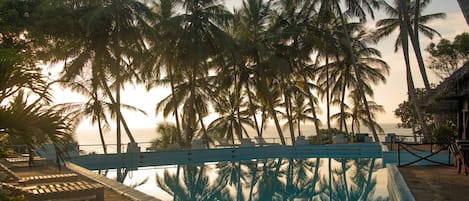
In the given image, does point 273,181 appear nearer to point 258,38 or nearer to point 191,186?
point 191,186

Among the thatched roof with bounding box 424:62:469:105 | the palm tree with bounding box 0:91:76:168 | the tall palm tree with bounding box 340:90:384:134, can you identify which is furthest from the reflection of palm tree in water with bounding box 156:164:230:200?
the tall palm tree with bounding box 340:90:384:134

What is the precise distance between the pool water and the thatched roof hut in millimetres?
2594

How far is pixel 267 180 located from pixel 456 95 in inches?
236

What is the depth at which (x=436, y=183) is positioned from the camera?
8.17 meters

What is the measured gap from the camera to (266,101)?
24.0 meters

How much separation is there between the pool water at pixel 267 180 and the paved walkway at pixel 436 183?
3.34ft

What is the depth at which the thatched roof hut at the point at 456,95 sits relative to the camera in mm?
8952

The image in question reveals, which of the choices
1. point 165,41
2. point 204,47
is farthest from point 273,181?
point 165,41

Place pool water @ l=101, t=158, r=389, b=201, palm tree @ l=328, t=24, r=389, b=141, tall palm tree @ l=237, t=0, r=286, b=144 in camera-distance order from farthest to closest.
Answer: palm tree @ l=328, t=24, r=389, b=141
tall palm tree @ l=237, t=0, r=286, b=144
pool water @ l=101, t=158, r=389, b=201

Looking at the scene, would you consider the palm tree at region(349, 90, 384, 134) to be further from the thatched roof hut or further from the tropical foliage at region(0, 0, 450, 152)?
the thatched roof hut

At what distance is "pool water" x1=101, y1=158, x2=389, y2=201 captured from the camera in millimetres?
10820

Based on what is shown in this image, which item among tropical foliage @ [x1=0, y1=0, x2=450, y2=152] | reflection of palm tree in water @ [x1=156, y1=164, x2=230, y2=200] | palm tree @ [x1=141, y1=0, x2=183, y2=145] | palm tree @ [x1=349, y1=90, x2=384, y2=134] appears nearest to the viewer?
reflection of palm tree in water @ [x1=156, y1=164, x2=230, y2=200]

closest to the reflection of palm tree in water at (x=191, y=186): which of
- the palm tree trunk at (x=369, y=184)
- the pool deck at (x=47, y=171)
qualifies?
the pool deck at (x=47, y=171)

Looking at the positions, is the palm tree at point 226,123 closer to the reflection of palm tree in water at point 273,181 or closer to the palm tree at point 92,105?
the palm tree at point 92,105
